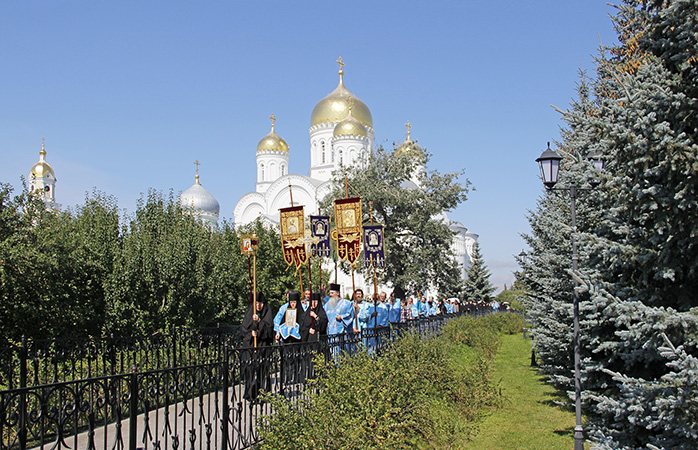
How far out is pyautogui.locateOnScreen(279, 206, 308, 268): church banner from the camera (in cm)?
1413

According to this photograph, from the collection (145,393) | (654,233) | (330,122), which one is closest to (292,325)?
(145,393)

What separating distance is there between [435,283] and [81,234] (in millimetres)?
19348

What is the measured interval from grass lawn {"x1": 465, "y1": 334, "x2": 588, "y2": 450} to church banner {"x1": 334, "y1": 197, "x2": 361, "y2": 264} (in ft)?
14.9

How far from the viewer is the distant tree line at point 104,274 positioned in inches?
428

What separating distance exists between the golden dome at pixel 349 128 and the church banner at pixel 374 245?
119 ft

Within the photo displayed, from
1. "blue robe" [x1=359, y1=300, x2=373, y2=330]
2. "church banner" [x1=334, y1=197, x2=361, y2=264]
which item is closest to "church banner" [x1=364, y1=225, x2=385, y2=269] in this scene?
"blue robe" [x1=359, y1=300, x2=373, y2=330]

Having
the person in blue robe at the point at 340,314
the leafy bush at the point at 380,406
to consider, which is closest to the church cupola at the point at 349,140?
the person in blue robe at the point at 340,314

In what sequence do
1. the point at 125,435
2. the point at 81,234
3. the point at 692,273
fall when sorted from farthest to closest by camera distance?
the point at 81,234 < the point at 125,435 < the point at 692,273

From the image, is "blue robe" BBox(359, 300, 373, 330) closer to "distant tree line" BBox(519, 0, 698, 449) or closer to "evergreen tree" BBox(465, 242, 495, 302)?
"distant tree line" BBox(519, 0, 698, 449)

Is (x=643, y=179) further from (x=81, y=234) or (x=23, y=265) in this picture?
(x=81, y=234)

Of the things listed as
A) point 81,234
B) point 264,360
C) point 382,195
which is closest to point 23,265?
point 81,234

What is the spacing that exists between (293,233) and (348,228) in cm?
134

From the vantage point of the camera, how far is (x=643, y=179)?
5074 millimetres

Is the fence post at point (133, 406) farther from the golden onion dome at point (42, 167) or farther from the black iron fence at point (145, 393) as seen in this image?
the golden onion dome at point (42, 167)
